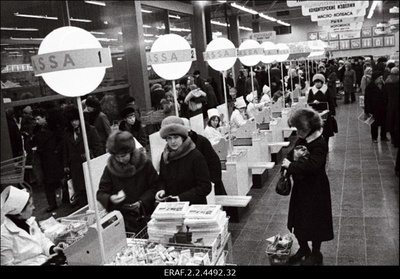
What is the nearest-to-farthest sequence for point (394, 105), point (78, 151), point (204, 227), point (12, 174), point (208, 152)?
1. point (394, 105)
2. point (204, 227)
3. point (12, 174)
4. point (208, 152)
5. point (78, 151)

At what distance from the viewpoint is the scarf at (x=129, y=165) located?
11.5 feet

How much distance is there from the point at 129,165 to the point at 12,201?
0.99 metres

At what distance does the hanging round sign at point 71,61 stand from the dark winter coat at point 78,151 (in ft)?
11.4

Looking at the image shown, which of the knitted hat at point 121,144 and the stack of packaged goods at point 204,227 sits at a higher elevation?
the knitted hat at point 121,144

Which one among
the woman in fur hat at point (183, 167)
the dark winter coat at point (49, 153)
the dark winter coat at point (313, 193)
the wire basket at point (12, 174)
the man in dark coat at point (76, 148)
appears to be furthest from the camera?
the dark winter coat at point (49, 153)

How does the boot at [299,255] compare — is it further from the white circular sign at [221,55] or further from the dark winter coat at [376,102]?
the dark winter coat at [376,102]

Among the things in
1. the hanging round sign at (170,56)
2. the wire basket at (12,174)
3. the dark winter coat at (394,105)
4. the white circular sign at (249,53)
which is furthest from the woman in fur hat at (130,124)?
the dark winter coat at (394,105)

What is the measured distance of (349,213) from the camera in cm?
547

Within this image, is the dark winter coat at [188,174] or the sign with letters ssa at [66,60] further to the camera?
the dark winter coat at [188,174]

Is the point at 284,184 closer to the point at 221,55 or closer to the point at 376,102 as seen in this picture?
the point at 221,55

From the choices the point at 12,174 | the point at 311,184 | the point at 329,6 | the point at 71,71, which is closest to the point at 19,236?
the point at 71,71

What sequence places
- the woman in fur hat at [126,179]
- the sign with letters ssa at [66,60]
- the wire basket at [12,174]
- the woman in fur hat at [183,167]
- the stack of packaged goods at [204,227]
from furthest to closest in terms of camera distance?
the wire basket at [12,174]
the woman in fur hat at [183,167]
the woman in fur hat at [126,179]
the stack of packaged goods at [204,227]
the sign with letters ssa at [66,60]
